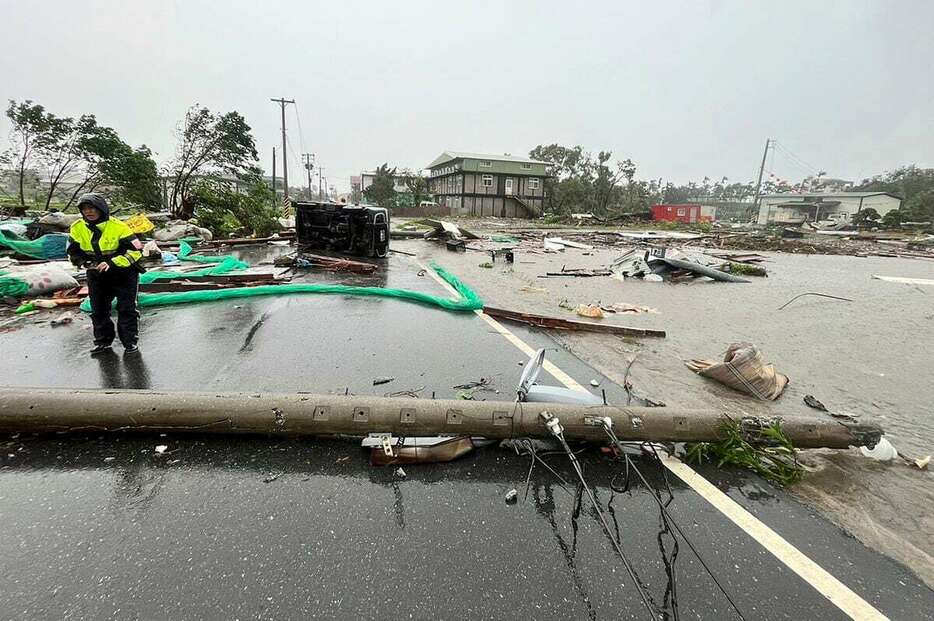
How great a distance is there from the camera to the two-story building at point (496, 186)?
51.9 meters

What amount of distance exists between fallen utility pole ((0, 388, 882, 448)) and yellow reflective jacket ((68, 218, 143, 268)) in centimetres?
208

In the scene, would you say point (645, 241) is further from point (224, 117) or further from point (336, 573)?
point (336, 573)

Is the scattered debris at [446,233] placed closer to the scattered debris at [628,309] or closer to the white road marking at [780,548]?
the scattered debris at [628,309]

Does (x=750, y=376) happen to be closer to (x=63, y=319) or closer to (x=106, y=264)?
(x=106, y=264)

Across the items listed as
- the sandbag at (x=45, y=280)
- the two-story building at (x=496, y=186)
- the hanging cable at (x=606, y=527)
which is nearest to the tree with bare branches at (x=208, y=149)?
the sandbag at (x=45, y=280)

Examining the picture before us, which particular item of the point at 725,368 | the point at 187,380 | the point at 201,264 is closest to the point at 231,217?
the point at 201,264

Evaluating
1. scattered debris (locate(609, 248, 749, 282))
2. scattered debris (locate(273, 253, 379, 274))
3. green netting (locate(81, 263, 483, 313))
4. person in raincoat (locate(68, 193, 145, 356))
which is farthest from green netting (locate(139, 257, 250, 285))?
scattered debris (locate(609, 248, 749, 282))

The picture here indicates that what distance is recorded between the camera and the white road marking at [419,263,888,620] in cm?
177

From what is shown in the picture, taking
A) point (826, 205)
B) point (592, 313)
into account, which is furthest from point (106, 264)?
point (826, 205)

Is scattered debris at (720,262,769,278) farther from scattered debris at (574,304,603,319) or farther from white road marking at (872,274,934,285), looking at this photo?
scattered debris at (574,304,603,319)

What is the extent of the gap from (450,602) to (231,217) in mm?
19285

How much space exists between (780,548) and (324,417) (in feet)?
8.65

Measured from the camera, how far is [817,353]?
557 centimetres

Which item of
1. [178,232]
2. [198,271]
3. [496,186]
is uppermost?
[496,186]
